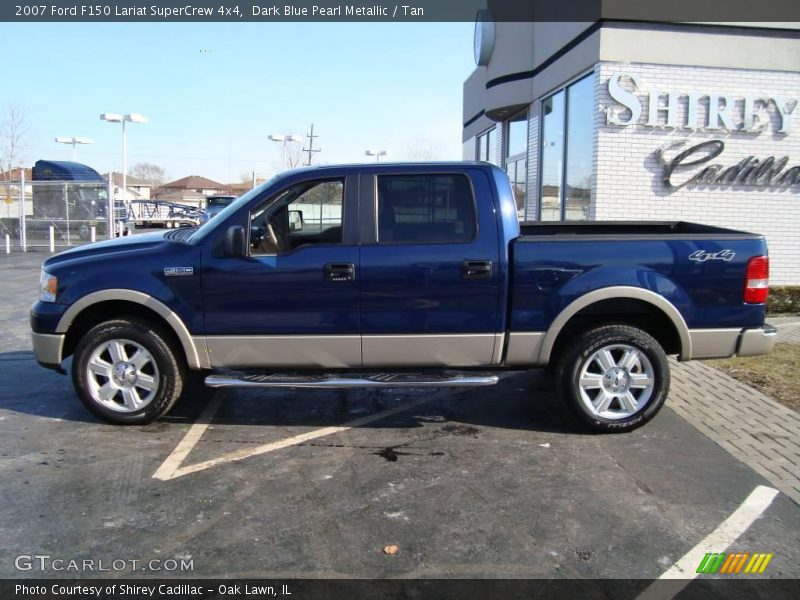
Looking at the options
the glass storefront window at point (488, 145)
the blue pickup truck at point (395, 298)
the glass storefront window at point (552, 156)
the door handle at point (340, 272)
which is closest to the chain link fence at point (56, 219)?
the glass storefront window at point (488, 145)

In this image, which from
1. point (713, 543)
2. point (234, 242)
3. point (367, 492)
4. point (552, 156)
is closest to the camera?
point (713, 543)

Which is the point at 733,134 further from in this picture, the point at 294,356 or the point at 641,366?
the point at 294,356

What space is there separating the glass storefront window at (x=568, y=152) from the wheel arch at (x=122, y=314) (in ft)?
25.4

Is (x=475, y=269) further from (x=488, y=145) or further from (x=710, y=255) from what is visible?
(x=488, y=145)

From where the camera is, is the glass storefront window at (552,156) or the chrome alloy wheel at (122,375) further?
the glass storefront window at (552,156)

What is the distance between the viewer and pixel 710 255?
4676 mm

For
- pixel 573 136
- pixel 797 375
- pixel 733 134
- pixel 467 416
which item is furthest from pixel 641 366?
pixel 573 136

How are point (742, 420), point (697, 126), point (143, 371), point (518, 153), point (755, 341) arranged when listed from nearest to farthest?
point (755, 341) < point (143, 371) < point (742, 420) < point (697, 126) < point (518, 153)

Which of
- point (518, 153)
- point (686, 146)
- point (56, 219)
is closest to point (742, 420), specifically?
point (686, 146)

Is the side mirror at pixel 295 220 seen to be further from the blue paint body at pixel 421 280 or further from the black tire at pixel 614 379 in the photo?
the black tire at pixel 614 379

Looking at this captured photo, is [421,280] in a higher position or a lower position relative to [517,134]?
lower

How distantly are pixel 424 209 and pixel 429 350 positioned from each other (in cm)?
108

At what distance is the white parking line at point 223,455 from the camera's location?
4145mm

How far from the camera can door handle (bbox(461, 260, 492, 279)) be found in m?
4.61
